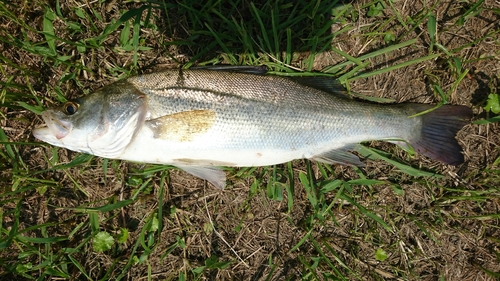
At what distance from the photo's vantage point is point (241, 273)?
3449 millimetres

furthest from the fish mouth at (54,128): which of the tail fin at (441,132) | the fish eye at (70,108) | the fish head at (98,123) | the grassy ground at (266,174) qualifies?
the tail fin at (441,132)

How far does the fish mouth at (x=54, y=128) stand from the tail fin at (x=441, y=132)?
328 centimetres

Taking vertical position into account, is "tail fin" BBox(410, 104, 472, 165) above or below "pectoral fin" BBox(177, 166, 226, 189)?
above

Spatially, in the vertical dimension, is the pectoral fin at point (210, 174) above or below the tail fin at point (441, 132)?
below

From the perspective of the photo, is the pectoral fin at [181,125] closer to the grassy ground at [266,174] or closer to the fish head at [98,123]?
the fish head at [98,123]

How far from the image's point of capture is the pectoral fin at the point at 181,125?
2859 millimetres

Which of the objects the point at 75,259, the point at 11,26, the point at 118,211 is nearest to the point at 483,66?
the point at 118,211

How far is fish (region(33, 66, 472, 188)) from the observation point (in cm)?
287

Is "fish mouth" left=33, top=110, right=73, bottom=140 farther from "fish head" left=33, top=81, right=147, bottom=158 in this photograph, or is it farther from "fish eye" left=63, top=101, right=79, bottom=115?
"fish eye" left=63, top=101, right=79, bottom=115

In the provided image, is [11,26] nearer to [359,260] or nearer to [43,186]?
[43,186]

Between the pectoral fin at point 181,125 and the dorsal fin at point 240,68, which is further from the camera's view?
the dorsal fin at point 240,68

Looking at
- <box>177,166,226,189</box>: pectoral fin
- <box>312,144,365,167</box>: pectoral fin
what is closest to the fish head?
<box>177,166,226,189</box>: pectoral fin

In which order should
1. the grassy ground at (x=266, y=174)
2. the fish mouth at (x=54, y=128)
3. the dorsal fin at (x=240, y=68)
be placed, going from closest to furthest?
1. the fish mouth at (x=54, y=128)
2. the dorsal fin at (x=240, y=68)
3. the grassy ground at (x=266, y=174)

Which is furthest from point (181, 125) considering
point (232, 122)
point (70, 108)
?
point (70, 108)
